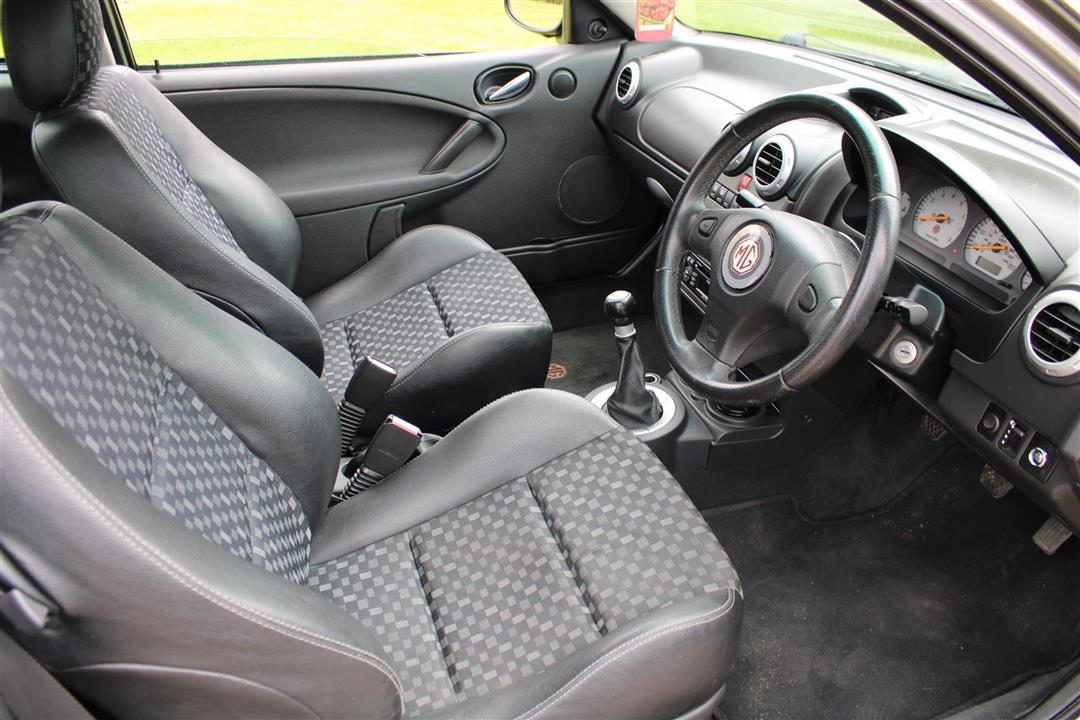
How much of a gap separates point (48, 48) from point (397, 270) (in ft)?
3.05

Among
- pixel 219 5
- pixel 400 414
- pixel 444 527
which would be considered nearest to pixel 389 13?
pixel 219 5

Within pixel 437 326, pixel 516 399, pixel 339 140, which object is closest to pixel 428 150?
pixel 339 140

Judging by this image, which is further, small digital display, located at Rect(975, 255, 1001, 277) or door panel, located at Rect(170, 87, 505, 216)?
door panel, located at Rect(170, 87, 505, 216)

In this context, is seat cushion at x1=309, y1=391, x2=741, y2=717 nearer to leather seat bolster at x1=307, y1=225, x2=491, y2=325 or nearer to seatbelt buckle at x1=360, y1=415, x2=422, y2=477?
seatbelt buckle at x1=360, y1=415, x2=422, y2=477

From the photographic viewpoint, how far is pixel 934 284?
54.7 inches

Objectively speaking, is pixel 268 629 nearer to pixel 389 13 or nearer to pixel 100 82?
pixel 100 82

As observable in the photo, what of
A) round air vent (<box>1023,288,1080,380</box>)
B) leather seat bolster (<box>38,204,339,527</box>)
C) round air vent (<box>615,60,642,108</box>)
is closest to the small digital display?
round air vent (<box>1023,288,1080,380</box>)

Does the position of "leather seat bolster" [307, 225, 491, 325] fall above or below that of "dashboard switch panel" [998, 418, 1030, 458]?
below

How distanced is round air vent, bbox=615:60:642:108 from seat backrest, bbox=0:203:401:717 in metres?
1.48

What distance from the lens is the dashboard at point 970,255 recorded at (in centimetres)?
118

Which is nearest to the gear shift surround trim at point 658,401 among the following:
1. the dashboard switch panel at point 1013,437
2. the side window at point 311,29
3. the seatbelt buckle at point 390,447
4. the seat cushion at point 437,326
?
the seat cushion at point 437,326

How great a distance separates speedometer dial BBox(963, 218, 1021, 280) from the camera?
1264 mm

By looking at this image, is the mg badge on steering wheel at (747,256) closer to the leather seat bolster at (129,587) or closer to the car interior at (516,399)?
the car interior at (516,399)

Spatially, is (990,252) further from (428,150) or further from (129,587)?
(428,150)
